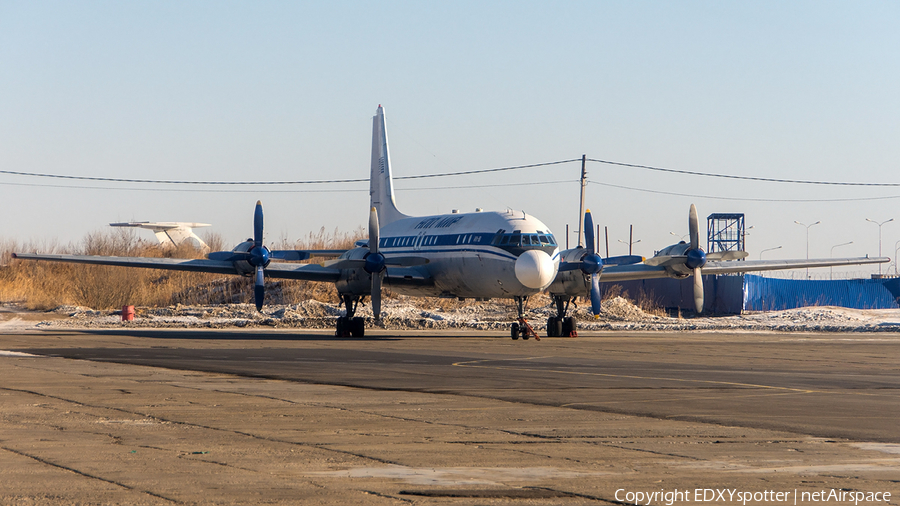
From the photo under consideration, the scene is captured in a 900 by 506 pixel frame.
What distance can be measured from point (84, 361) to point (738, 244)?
335 ft

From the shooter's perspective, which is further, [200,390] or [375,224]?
[375,224]

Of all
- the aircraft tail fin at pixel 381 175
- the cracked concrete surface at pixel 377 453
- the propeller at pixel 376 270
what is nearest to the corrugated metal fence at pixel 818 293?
the aircraft tail fin at pixel 381 175

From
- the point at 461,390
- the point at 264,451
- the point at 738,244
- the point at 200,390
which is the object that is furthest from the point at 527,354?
the point at 738,244

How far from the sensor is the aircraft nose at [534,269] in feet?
99.2

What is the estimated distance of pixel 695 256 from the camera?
34625mm

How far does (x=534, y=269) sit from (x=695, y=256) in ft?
25.5

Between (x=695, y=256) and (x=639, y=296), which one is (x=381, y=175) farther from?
(x=639, y=296)

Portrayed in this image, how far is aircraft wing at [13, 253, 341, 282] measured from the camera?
106 ft

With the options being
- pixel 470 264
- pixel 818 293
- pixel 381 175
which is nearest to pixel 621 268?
pixel 470 264

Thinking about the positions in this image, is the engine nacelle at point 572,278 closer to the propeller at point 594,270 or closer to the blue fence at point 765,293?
the propeller at point 594,270

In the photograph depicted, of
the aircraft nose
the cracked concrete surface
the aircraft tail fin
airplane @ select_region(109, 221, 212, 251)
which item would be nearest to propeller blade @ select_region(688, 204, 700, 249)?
the aircraft nose

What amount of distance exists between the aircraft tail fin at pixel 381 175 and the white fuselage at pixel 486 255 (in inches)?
309

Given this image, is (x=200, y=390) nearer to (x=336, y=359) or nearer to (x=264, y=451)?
(x=264, y=451)

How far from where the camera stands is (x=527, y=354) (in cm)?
2403
